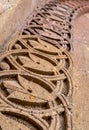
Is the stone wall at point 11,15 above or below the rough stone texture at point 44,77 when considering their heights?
above

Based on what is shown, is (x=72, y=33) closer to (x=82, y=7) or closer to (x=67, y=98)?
(x=82, y=7)

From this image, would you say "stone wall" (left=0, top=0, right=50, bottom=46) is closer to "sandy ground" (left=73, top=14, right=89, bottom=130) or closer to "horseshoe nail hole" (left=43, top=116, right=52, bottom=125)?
"sandy ground" (left=73, top=14, right=89, bottom=130)

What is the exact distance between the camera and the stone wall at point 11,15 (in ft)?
4.61

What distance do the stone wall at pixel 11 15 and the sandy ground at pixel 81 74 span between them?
12.8 inches

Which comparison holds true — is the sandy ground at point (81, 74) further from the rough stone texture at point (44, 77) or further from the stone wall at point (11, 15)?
the stone wall at point (11, 15)

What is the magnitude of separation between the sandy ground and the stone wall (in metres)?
0.33

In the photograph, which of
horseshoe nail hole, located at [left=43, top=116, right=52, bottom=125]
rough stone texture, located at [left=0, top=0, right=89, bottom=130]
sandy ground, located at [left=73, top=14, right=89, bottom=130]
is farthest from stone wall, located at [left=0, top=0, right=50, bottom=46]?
horseshoe nail hole, located at [left=43, top=116, right=52, bottom=125]

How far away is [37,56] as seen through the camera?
144 centimetres

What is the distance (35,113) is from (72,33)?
827 mm

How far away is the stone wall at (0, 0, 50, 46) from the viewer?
1406 mm

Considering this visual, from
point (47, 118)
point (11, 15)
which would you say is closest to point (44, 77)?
point (47, 118)

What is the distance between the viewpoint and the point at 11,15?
152 centimetres

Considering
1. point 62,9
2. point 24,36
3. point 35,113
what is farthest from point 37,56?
point 62,9

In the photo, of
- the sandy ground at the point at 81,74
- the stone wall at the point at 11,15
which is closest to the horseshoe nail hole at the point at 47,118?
the sandy ground at the point at 81,74
